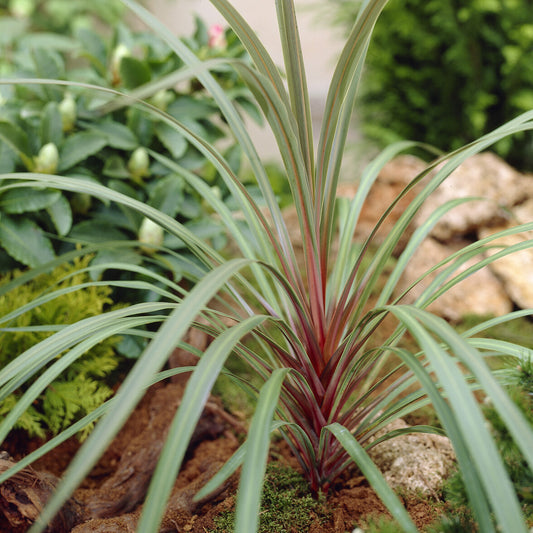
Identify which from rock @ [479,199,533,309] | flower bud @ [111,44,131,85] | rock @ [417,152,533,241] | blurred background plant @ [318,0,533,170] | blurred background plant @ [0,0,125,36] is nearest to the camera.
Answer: flower bud @ [111,44,131,85]

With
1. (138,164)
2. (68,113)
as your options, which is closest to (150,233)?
(138,164)

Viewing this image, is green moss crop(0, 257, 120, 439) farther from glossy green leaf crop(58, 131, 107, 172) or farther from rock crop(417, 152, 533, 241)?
rock crop(417, 152, 533, 241)

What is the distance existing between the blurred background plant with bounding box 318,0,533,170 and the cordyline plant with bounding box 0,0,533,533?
5.38ft

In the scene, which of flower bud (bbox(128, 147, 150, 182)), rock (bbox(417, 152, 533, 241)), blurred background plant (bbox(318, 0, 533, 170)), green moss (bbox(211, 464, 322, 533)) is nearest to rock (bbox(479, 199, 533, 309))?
rock (bbox(417, 152, 533, 241))

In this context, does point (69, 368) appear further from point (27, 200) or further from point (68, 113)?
point (68, 113)

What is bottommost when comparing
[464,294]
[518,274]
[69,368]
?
[69,368]

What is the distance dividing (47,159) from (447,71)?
83.7 inches

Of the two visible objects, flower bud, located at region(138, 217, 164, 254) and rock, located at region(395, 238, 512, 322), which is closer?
flower bud, located at region(138, 217, 164, 254)

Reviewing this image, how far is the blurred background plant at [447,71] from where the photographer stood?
2.36 metres

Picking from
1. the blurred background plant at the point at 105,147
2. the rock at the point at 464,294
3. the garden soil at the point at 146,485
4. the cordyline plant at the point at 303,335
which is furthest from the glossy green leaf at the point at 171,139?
the rock at the point at 464,294

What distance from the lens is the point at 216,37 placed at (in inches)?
69.1

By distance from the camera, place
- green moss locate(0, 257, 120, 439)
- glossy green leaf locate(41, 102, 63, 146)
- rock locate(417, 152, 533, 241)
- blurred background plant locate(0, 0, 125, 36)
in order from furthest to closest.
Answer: blurred background plant locate(0, 0, 125, 36) < rock locate(417, 152, 533, 241) < glossy green leaf locate(41, 102, 63, 146) < green moss locate(0, 257, 120, 439)

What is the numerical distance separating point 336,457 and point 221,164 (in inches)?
23.0

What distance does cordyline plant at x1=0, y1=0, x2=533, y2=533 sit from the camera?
501 millimetres
